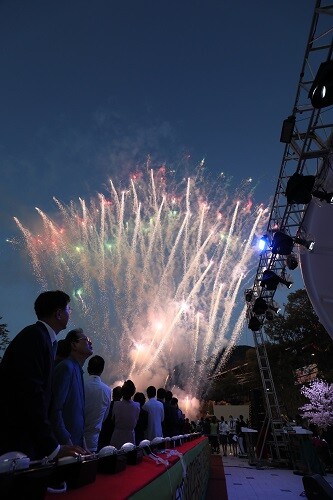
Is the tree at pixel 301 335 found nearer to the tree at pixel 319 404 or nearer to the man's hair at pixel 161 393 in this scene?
the tree at pixel 319 404

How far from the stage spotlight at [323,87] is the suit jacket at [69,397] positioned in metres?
5.43

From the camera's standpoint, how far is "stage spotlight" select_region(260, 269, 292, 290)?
32.6ft

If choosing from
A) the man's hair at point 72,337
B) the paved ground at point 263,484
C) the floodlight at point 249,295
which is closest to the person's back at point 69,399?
the man's hair at point 72,337

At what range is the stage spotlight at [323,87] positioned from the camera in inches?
207

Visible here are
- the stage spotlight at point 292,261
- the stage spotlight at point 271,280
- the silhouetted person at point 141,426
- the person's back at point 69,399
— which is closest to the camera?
the person's back at point 69,399

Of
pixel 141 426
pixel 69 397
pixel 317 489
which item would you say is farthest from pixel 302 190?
pixel 69 397

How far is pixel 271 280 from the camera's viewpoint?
9.98m

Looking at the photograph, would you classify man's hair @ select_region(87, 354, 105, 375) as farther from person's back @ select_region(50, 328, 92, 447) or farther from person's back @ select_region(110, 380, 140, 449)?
person's back @ select_region(110, 380, 140, 449)

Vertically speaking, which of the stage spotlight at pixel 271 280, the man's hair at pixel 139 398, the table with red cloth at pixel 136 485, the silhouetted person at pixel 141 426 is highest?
the stage spotlight at pixel 271 280

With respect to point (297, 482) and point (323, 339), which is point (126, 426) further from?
point (323, 339)

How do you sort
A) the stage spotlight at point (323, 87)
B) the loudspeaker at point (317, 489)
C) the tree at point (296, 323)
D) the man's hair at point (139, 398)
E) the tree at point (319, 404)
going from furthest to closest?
the tree at point (296, 323) → the tree at point (319, 404) → the man's hair at point (139, 398) → the stage spotlight at point (323, 87) → the loudspeaker at point (317, 489)

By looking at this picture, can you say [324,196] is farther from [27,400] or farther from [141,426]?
[27,400]

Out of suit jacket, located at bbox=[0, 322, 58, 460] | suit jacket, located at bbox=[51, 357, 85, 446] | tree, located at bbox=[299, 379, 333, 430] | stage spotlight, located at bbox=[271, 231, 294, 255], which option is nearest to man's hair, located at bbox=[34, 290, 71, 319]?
suit jacket, located at bbox=[0, 322, 58, 460]

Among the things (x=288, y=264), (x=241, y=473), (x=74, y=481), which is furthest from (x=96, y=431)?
(x=241, y=473)
